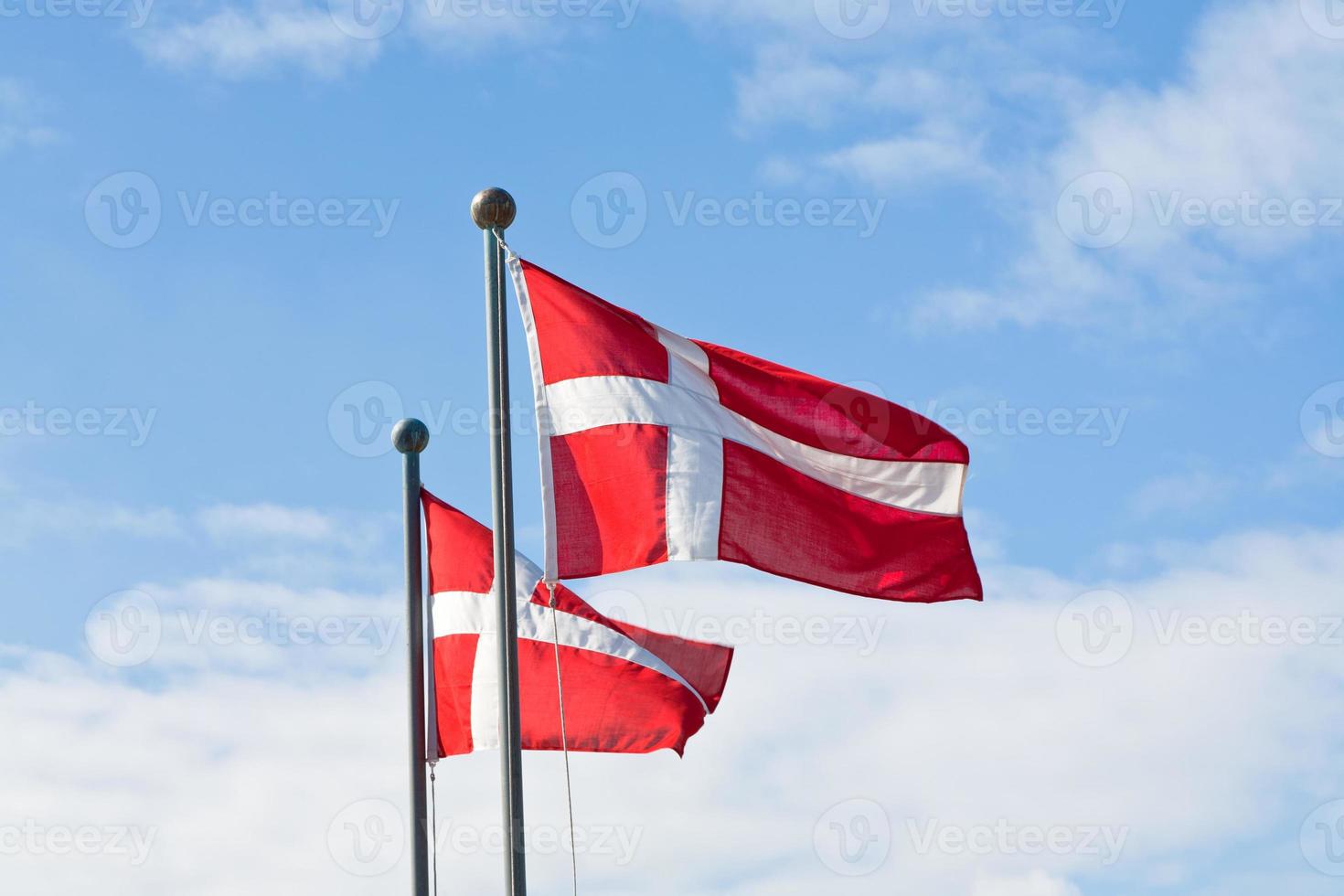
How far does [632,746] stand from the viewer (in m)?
14.0

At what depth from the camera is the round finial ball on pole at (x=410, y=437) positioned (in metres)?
13.5

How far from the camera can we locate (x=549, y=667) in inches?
557

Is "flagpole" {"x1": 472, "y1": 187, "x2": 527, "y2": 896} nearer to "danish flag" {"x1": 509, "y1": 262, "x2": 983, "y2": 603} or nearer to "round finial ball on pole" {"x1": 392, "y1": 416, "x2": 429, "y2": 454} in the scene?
"danish flag" {"x1": 509, "y1": 262, "x2": 983, "y2": 603}

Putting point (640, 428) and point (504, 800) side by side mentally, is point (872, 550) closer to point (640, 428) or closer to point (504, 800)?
point (640, 428)

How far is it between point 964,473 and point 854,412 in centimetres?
94

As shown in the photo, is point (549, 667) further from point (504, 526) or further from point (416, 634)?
point (504, 526)

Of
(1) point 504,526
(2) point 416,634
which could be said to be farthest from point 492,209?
(2) point 416,634

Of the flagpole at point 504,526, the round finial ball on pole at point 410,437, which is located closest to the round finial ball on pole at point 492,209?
the flagpole at point 504,526

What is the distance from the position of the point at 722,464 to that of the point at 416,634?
2916 millimetres

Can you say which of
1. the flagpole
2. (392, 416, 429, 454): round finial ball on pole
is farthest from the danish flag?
(392, 416, 429, 454): round finial ball on pole

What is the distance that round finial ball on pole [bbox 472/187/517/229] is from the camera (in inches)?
442

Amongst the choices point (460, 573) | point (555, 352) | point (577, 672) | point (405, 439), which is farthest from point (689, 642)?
point (555, 352)

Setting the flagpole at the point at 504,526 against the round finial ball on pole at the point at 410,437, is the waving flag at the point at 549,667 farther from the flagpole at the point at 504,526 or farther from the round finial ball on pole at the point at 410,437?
the flagpole at the point at 504,526

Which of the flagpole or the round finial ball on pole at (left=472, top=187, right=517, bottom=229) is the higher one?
the round finial ball on pole at (left=472, top=187, right=517, bottom=229)
